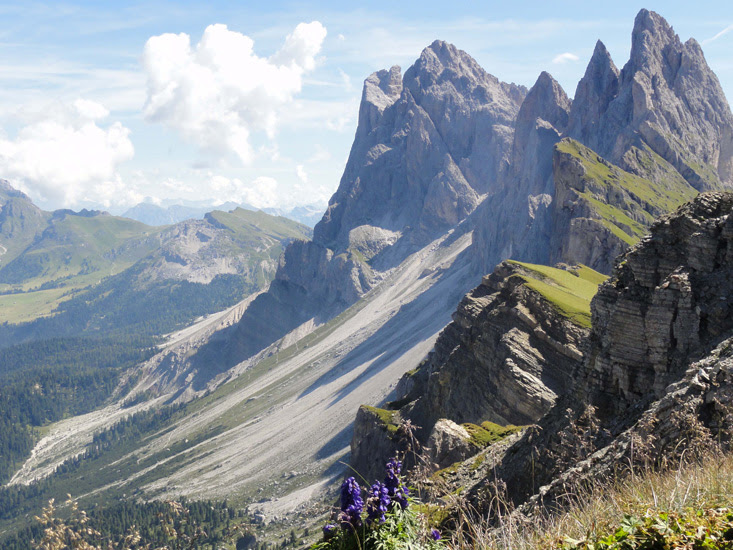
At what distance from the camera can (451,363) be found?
200 ft

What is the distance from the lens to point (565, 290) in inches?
2408

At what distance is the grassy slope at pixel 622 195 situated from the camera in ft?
377

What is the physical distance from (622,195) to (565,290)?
78864 millimetres

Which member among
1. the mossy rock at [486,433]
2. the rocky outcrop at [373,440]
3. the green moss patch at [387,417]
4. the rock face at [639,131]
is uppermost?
the rock face at [639,131]

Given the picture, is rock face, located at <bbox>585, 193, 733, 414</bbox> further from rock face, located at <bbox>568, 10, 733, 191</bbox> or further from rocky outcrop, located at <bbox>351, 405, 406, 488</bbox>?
rock face, located at <bbox>568, 10, 733, 191</bbox>

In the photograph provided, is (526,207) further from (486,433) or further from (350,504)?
(350,504)

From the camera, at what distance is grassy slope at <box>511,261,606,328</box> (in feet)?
161

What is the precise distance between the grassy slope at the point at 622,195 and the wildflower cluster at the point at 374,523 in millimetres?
108930

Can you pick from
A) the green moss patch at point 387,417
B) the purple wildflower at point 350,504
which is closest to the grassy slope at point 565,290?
Result: the green moss patch at point 387,417

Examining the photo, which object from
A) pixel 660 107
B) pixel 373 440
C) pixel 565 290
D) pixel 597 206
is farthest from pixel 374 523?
pixel 660 107

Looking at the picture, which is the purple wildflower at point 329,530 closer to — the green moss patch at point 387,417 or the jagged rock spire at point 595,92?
the green moss patch at point 387,417

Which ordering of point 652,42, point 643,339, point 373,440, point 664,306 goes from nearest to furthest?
point 664,306, point 643,339, point 373,440, point 652,42

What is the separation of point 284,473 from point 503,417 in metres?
99.2

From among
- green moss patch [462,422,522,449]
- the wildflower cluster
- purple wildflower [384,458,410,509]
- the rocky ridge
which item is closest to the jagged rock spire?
green moss patch [462,422,522,449]
